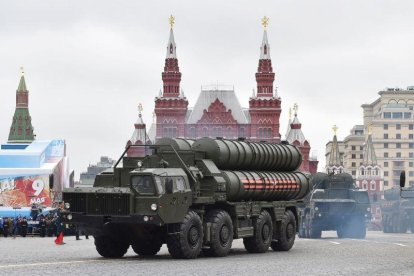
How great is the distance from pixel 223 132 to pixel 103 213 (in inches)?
5035

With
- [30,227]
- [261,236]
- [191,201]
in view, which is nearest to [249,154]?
[261,236]

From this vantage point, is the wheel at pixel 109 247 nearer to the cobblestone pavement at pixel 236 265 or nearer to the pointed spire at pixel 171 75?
the cobblestone pavement at pixel 236 265

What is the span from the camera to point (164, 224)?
21906 mm

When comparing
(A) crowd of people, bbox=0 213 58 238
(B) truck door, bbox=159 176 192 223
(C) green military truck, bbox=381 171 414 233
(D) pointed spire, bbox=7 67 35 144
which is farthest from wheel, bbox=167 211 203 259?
(D) pointed spire, bbox=7 67 35 144

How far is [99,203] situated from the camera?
22344 millimetres

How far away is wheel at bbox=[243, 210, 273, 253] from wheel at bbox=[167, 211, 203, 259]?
11.4ft

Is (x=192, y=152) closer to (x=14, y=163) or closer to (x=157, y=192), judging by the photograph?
(x=157, y=192)

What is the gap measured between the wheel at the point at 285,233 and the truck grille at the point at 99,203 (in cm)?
680

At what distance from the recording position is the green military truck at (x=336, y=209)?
4241 centimetres

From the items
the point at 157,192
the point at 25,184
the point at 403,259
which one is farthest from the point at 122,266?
the point at 25,184

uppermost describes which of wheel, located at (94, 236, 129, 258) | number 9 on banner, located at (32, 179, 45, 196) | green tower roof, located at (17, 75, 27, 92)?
green tower roof, located at (17, 75, 27, 92)

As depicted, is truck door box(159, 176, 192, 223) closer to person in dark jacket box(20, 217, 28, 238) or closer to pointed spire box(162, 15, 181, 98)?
person in dark jacket box(20, 217, 28, 238)

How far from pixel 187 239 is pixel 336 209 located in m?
20.8

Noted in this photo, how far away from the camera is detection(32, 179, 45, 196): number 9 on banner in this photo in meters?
88.9
